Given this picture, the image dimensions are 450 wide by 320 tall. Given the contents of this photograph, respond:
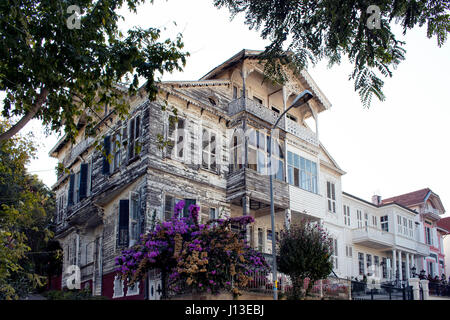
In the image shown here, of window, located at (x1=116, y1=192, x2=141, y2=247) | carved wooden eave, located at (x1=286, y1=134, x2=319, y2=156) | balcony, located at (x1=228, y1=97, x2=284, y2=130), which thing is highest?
balcony, located at (x1=228, y1=97, x2=284, y2=130)

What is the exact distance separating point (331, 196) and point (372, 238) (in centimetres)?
490

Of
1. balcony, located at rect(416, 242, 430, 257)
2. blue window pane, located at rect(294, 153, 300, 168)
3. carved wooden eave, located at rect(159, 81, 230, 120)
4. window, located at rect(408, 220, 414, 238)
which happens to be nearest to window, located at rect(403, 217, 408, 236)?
window, located at rect(408, 220, 414, 238)

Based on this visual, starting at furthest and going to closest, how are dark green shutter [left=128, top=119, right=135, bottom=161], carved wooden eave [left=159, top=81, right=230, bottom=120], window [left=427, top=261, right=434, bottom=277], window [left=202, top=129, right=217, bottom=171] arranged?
window [left=427, top=261, right=434, bottom=277] → window [left=202, top=129, right=217, bottom=171] → dark green shutter [left=128, top=119, right=135, bottom=161] → carved wooden eave [left=159, top=81, right=230, bottom=120]

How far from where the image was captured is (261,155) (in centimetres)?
2428

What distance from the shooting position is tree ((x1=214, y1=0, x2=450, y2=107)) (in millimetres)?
5281

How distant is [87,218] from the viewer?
26203 mm

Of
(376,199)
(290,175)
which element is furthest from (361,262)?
(290,175)

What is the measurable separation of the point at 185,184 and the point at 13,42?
13527 millimetres

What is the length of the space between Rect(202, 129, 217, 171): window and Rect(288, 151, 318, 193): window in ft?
14.3

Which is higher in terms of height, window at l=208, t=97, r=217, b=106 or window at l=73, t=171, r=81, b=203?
window at l=208, t=97, r=217, b=106

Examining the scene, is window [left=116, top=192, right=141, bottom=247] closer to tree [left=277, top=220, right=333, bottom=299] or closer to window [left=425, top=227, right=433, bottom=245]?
tree [left=277, top=220, right=333, bottom=299]

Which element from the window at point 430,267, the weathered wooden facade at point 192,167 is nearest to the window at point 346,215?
the weathered wooden facade at point 192,167

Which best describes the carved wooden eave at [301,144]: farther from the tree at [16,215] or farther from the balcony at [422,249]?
the balcony at [422,249]

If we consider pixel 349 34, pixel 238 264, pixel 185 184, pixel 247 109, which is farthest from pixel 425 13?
pixel 247 109
